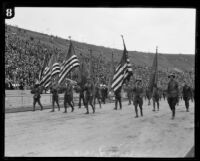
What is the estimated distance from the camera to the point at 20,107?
23.3m

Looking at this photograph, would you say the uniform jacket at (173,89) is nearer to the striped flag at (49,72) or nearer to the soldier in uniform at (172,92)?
the soldier in uniform at (172,92)

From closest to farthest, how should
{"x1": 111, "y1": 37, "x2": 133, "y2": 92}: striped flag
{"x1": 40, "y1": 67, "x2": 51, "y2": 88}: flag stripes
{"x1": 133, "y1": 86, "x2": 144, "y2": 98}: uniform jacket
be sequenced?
{"x1": 111, "y1": 37, "x2": 133, "y2": 92}: striped flag → {"x1": 133, "y1": 86, "x2": 144, "y2": 98}: uniform jacket → {"x1": 40, "y1": 67, "x2": 51, "y2": 88}: flag stripes

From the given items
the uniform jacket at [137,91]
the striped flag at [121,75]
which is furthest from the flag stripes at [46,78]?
the uniform jacket at [137,91]

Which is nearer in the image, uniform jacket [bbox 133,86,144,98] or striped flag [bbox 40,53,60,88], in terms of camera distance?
uniform jacket [bbox 133,86,144,98]

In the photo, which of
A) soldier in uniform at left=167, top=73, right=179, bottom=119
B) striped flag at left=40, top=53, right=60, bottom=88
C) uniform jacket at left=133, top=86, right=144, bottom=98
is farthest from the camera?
striped flag at left=40, top=53, right=60, bottom=88

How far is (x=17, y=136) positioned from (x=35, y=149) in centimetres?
246

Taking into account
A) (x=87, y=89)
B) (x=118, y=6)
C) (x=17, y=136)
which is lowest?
(x=17, y=136)

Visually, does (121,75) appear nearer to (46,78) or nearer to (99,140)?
(46,78)

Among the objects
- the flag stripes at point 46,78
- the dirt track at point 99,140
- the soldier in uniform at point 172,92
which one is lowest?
the dirt track at point 99,140

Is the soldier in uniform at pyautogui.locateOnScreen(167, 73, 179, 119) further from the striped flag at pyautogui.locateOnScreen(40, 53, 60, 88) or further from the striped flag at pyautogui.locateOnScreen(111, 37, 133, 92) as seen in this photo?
the striped flag at pyautogui.locateOnScreen(40, 53, 60, 88)

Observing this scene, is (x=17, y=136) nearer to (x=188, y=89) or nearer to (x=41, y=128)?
(x=41, y=128)

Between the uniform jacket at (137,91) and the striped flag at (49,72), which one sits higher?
the striped flag at (49,72)

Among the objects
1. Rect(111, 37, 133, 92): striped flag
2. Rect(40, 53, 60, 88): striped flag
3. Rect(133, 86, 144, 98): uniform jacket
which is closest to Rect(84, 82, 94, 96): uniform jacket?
Rect(40, 53, 60, 88): striped flag
